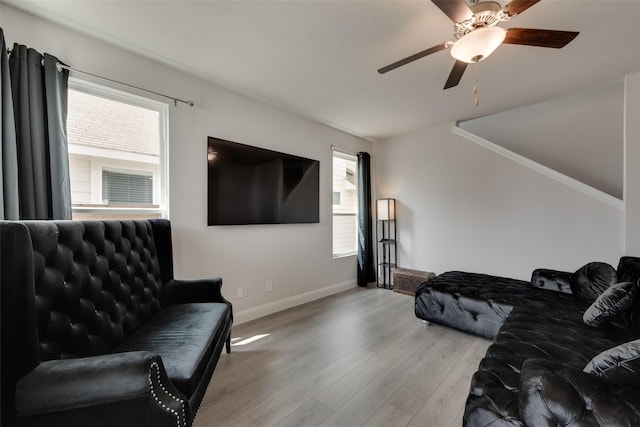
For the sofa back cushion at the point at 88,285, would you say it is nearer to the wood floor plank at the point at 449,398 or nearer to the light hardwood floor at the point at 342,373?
the light hardwood floor at the point at 342,373

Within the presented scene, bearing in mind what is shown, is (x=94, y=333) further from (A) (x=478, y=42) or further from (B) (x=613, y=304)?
(B) (x=613, y=304)

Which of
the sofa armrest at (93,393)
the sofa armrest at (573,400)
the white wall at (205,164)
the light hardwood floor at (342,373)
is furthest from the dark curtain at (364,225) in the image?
the sofa armrest at (93,393)

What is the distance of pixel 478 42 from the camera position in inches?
55.4

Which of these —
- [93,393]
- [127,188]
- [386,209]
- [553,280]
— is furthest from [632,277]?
[127,188]

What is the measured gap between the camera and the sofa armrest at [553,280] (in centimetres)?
246

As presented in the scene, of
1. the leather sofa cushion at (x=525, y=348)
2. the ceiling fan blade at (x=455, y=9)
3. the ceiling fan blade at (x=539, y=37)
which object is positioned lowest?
the leather sofa cushion at (x=525, y=348)

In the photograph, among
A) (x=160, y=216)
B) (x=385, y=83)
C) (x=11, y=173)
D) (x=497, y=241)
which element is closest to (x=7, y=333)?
(x=11, y=173)

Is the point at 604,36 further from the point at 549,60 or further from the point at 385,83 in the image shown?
the point at 385,83

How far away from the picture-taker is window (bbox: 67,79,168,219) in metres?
1.95

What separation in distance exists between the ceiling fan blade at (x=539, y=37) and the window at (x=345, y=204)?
8.61 feet

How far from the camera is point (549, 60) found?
7.18ft

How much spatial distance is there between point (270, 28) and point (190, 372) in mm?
2185

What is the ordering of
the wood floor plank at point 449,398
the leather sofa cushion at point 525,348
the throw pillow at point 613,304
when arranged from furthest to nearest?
the throw pillow at point 613,304 → the wood floor plank at point 449,398 → the leather sofa cushion at point 525,348

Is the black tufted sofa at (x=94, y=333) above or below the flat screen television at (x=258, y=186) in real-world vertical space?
below
